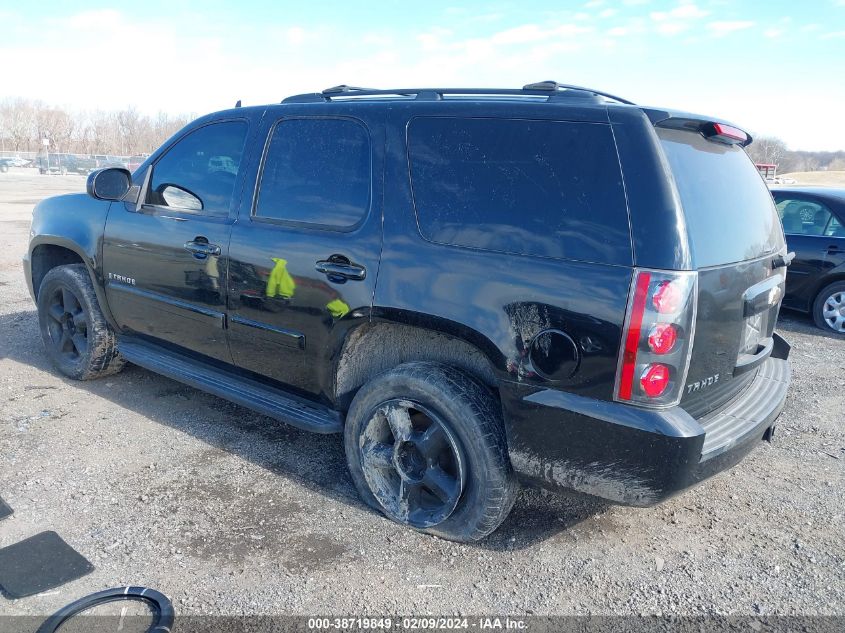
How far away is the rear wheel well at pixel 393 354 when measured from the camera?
116 inches

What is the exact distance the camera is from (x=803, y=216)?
295 inches

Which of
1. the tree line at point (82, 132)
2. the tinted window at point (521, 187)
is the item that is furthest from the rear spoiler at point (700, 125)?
the tree line at point (82, 132)

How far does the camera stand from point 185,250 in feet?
12.5

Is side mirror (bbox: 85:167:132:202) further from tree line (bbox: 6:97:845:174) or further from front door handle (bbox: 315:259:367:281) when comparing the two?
tree line (bbox: 6:97:845:174)

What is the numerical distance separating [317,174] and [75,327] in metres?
2.65

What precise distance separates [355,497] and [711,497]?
1.91 meters

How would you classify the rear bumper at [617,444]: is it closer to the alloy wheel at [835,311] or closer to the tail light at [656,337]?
the tail light at [656,337]

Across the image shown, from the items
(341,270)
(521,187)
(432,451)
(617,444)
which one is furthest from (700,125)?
(432,451)

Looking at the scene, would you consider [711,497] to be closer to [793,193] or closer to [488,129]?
[488,129]

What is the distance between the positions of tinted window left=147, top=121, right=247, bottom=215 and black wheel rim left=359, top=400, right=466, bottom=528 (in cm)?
156

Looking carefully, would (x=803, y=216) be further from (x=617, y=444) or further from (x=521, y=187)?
(x=617, y=444)

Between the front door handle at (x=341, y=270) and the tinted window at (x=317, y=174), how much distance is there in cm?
20

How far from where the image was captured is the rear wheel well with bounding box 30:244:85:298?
4953mm

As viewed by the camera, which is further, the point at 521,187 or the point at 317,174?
the point at 317,174
